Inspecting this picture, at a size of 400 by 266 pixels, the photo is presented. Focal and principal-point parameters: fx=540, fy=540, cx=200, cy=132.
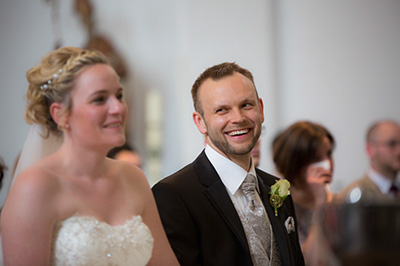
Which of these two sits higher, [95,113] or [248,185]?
[95,113]

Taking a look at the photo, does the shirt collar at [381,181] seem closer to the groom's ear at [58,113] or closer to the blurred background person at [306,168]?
the blurred background person at [306,168]

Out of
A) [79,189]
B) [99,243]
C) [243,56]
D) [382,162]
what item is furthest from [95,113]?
[243,56]

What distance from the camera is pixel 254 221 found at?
3.00 m

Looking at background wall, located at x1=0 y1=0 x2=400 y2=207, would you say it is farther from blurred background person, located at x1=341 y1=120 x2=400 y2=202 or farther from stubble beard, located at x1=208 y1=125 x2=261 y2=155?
stubble beard, located at x1=208 y1=125 x2=261 y2=155

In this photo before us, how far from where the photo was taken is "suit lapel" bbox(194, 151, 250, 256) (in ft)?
9.48

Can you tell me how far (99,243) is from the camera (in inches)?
100

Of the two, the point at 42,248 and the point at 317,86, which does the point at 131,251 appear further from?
the point at 317,86

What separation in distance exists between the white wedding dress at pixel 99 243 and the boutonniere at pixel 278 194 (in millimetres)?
805

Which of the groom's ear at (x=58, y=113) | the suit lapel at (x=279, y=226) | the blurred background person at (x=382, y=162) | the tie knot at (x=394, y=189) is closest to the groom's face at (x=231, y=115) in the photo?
the suit lapel at (x=279, y=226)

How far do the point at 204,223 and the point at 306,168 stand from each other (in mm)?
1616

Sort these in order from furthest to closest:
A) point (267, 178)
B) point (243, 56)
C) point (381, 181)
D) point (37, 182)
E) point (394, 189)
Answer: point (243, 56)
point (381, 181)
point (394, 189)
point (267, 178)
point (37, 182)

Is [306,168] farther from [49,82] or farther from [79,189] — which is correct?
[49,82]

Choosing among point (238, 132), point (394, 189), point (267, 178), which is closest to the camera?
point (238, 132)

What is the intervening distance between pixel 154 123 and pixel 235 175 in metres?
5.00
